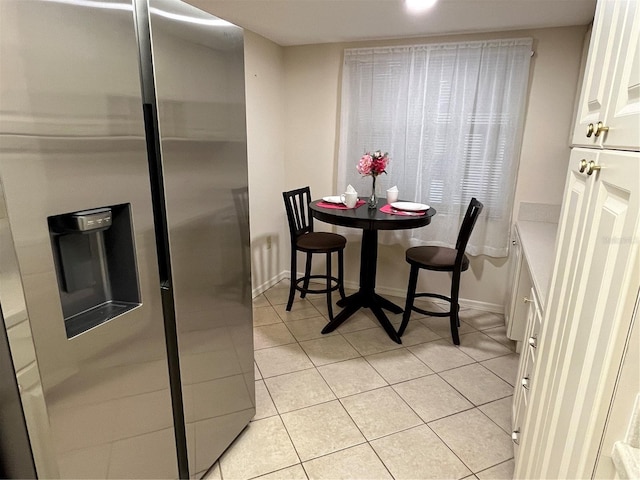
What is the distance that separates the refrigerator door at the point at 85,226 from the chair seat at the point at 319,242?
1793 millimetres

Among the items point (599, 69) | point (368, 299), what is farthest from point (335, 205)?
point (599, 69)

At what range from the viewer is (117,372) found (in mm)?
1128

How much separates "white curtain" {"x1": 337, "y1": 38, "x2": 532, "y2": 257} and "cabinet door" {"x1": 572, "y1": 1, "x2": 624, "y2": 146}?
6.56 ft

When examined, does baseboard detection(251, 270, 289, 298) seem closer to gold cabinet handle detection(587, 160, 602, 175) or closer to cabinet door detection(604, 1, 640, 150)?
gold cabinet handle detection(587, 160, 602, 175)

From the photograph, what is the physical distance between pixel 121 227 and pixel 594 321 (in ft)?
3.90

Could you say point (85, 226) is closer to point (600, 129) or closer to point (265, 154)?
point (600, 129)

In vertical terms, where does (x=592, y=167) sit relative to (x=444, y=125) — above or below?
below

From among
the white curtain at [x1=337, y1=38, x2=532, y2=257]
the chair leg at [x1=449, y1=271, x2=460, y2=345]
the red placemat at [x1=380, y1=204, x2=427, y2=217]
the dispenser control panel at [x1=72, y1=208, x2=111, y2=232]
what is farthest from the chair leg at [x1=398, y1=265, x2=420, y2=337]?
the dispenser control panel at [x1=72, y1=208, x2=111, y2=232]

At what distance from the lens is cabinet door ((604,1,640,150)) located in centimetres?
68

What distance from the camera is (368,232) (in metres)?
2.95

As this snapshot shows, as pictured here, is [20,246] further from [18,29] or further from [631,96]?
[631,96]

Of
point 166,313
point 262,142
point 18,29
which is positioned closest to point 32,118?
point 18,29

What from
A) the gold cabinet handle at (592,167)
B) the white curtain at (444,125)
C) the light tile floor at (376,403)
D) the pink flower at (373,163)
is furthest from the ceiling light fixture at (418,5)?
the light tile floor at (376,403)

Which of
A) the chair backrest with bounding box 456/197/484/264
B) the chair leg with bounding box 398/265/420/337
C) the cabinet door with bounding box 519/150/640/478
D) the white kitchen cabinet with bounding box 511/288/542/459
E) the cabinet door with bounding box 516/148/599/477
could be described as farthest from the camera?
the chair leg with bounding box 398/265/420/337
